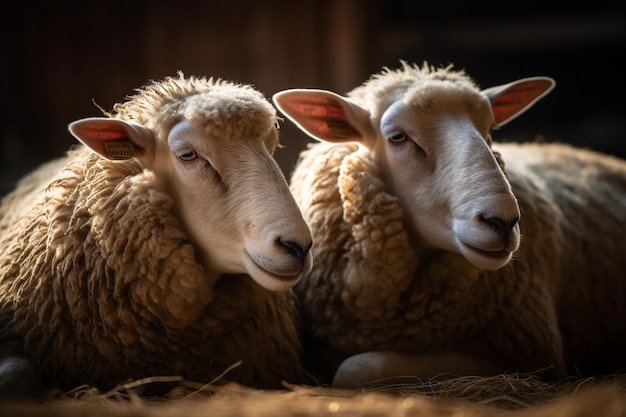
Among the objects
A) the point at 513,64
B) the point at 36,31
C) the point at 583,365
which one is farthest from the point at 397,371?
the point at 513,64

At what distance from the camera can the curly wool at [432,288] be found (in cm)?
375

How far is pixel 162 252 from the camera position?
317 centimetres

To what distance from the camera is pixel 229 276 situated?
3.46 meters

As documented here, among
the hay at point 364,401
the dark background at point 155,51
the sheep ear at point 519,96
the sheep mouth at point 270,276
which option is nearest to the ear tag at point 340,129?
the sheep ear at point 519,96

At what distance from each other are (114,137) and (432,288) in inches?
66.5

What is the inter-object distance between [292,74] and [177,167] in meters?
5.08

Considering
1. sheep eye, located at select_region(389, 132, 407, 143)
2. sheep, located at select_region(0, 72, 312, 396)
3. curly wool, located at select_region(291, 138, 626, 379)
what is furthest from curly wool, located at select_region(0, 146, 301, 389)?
sheep eye, located at select_region(389, 132, 407, 143)

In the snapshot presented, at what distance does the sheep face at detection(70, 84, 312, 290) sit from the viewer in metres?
3.07

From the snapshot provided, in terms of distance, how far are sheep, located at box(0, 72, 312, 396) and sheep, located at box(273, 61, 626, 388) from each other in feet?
1.79

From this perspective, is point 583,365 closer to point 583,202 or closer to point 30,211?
point 583,202

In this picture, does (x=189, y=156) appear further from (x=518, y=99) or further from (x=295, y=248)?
(x=518, y=99)

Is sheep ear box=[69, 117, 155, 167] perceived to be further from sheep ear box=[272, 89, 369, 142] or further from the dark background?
the dark background

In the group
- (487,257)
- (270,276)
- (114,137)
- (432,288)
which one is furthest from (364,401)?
(114,137)

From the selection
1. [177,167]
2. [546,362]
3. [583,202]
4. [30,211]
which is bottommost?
[546,362]
